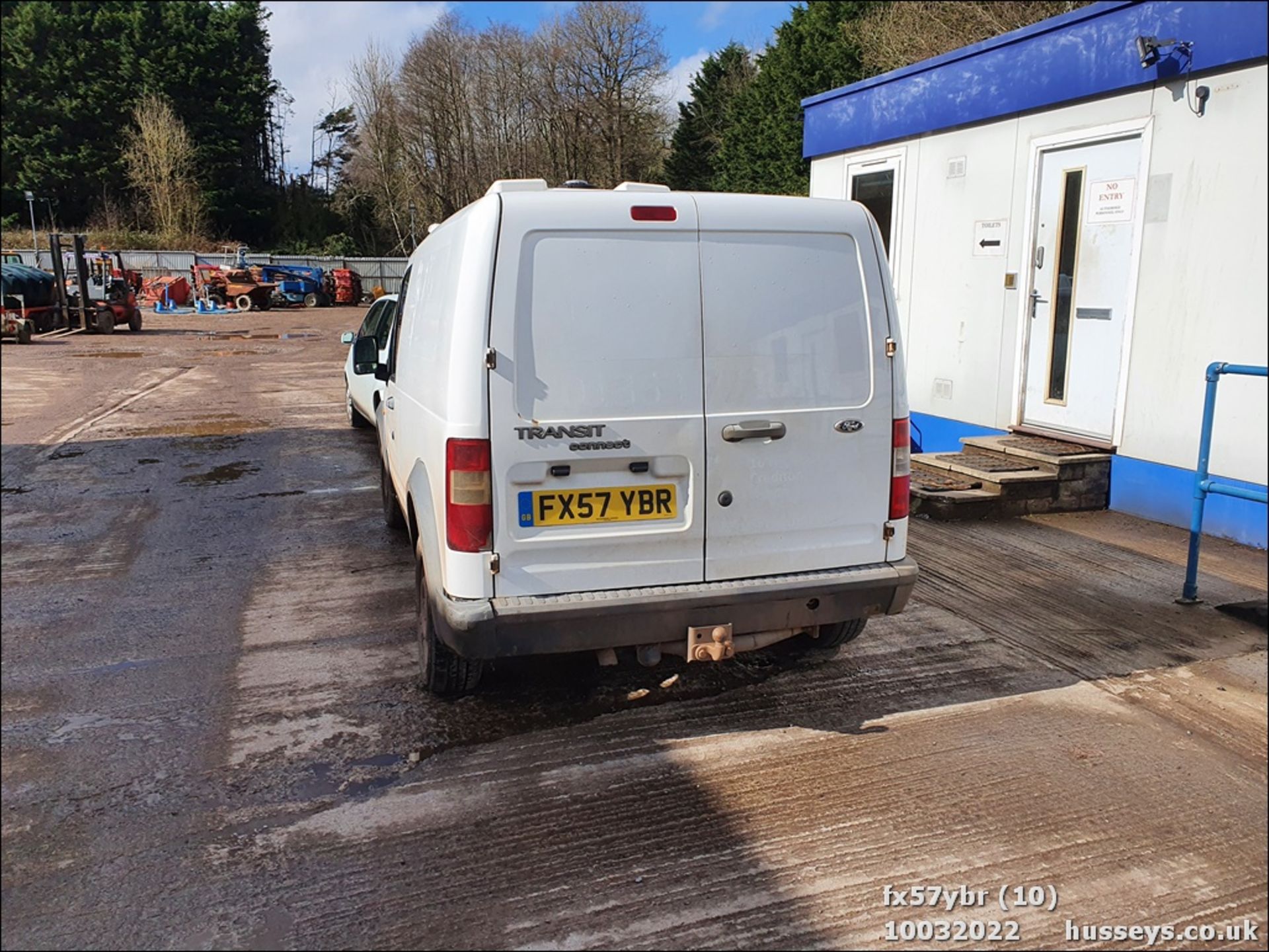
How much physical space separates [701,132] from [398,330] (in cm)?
3476

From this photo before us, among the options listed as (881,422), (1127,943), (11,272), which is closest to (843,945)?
A: (1127,943)

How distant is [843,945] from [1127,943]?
0.77 metres

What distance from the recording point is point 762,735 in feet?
12.4

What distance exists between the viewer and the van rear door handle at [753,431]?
3512mm

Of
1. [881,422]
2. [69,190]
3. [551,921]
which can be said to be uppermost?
[69,190]

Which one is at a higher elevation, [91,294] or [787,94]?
[787,94]

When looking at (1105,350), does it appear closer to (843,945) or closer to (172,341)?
(843,945)

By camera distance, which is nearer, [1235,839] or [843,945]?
[843,945]

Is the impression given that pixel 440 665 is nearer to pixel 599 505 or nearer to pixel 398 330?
pixel 599 505

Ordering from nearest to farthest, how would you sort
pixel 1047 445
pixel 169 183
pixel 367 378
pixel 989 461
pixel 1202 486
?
pixel 1202 486 → pixel 1047 445 → pixel 989 461 → pixel 367 378 → pixel 169 183

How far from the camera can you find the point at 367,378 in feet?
33.4

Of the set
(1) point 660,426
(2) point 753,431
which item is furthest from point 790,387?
(1) point 660,426

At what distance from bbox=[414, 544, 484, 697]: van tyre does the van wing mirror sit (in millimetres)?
2070

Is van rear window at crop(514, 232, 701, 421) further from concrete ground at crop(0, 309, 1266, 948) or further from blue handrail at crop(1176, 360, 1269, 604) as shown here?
blue handrail at crop(1176, 360, 1269, 604)
